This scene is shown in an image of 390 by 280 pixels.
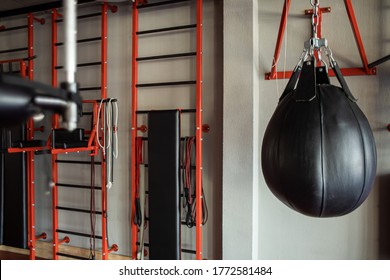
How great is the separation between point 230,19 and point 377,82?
4.27 ft

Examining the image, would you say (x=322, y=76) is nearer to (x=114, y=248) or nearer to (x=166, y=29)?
(x=166, y=29)

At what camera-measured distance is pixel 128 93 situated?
9.70ft

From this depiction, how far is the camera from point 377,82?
234 cm

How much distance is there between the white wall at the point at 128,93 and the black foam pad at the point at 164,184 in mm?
254

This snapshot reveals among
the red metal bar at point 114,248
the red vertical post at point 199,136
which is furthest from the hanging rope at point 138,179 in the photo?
the red vertical post at point 199,136

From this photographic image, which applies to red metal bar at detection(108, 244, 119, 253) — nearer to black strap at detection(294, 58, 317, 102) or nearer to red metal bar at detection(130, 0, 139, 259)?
red metal bar at detection(130, 0, 139, 259)

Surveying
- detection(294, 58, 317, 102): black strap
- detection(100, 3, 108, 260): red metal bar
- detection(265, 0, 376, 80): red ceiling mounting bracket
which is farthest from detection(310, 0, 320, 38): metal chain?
detection(100, 3, 108, 260): red metal bar

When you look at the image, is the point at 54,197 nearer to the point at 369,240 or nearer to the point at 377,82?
the point at 369,240

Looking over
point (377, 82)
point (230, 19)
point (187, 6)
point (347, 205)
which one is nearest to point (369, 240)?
point (377, 82)

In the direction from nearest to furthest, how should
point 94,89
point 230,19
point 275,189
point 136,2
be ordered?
point 275,189 → point 230,19 → point 136,2 → point 94,89

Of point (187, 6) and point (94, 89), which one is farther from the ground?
point (187, 6)

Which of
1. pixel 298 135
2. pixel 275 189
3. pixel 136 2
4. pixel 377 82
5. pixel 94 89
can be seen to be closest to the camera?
pixel 298 135

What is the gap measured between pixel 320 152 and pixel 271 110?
Answer: 56.3 inches

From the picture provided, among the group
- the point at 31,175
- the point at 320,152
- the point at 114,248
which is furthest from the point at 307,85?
the point at 31,175
